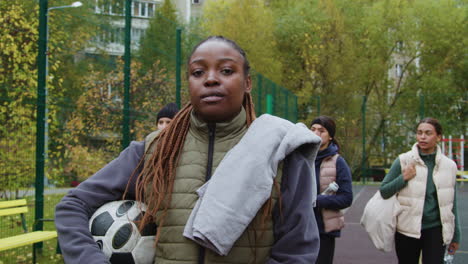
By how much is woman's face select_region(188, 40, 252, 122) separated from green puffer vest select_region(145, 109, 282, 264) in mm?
60

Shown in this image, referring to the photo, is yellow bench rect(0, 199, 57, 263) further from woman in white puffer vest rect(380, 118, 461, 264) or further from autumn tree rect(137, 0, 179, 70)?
woman in white puffer vest rect(380, 118, 461, 264)

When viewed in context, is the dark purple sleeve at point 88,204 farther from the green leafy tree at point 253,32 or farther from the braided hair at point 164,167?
the green leafy tree at point 253,32

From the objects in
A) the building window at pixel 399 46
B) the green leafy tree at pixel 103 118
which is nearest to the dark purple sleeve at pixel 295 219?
the green leafy tree at pixel 103 118

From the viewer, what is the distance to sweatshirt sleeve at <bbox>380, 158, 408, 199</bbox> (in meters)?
5.29

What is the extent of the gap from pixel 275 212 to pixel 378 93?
33.3 m

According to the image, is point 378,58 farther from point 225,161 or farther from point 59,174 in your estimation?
point 225,161

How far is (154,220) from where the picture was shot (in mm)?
2158

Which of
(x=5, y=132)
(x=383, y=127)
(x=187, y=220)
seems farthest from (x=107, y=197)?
(x=383, y=127)

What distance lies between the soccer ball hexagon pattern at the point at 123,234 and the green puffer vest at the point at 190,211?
2.6 inches

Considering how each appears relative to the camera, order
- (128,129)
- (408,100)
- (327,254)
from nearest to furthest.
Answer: (327,254)
(128,129)
(408,100)

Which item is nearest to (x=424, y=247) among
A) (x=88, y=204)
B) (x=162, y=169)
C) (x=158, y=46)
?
(x=162, y=169)

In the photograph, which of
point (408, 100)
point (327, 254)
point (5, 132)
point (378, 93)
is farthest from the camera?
point (378, 93)

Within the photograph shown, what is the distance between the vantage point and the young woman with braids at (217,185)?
2.04 metres

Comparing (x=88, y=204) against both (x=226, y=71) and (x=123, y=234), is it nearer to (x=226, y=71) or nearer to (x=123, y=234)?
(x=123, y=234)
